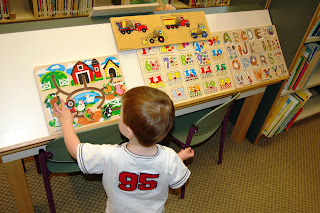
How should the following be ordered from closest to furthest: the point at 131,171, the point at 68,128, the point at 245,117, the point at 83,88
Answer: the point at 131,171 → the point at 68,128 → the point at 83,88 → the point at 245,117

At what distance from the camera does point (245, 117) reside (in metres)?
2.12

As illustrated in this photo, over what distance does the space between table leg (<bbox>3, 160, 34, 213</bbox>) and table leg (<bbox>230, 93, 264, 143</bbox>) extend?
156 centimetres

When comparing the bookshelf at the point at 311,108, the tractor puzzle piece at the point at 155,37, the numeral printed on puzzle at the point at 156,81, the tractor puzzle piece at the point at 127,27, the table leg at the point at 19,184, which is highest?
the tractor puzzle piece at the point at 127,27

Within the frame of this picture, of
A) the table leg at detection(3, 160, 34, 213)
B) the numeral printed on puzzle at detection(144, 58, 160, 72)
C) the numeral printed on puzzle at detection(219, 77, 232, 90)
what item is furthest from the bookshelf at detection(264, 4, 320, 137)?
the table leg at detection(3, 160, 34, 213)

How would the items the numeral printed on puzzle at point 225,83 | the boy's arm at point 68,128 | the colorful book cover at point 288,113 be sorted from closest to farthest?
the boy's arm at point 68,128
the numeral printed on puzzle at point 225,83
the colorful book cover at point 288,113

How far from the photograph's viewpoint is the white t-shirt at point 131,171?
3.13 ft

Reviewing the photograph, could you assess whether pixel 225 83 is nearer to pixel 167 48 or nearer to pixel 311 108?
pixel 167 48

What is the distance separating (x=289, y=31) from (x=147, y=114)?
1403mm

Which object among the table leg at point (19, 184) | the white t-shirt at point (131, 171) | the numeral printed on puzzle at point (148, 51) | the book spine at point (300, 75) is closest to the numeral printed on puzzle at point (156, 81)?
the numeral printed on puzzle at point (148, 51)

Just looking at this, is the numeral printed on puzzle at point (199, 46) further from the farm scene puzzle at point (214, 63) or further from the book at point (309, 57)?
the book at point (309, 57)

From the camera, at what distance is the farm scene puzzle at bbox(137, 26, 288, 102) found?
1.44m

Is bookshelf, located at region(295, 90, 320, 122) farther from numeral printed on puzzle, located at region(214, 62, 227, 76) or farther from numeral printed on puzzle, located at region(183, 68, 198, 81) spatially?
numeral printed on puzzle, located at region(183, 68, 198, 81)

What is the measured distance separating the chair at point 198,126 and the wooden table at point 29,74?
141 mm

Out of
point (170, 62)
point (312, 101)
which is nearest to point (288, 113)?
point (312, 101)
